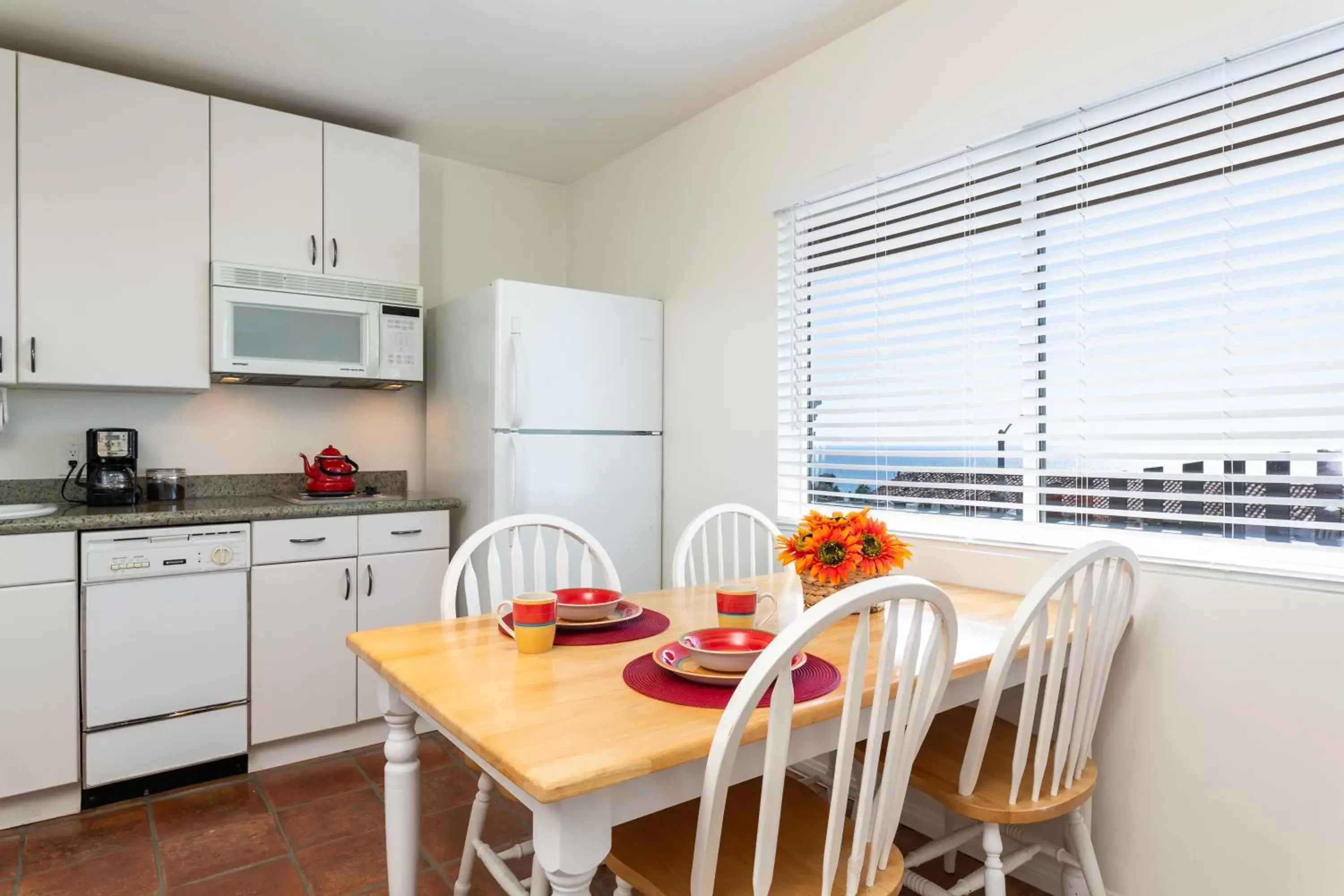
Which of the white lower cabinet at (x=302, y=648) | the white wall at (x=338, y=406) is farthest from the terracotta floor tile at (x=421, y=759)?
the white wall at (x=338, y=406)

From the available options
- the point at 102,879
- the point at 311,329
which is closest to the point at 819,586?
the point at 102,879

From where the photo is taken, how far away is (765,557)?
2.79 m

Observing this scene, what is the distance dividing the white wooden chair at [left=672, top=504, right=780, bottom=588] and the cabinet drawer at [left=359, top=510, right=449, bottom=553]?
101cm

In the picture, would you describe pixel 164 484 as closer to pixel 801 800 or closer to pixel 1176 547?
pixel 801 800

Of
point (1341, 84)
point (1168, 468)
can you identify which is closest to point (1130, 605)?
point (1168, 468)

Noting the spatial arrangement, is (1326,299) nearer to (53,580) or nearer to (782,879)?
(782,879)

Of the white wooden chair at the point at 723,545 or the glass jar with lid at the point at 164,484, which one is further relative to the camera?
the glass jar with lid at the point at 164,484

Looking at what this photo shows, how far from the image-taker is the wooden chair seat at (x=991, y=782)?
143cm

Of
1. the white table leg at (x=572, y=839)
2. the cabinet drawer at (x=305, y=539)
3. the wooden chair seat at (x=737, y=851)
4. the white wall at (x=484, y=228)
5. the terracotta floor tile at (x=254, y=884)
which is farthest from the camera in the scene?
the white wall at (x=484, y=228)

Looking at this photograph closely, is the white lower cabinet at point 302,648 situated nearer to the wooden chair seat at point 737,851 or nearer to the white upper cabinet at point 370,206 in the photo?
the white upper cabinet at point 370,206

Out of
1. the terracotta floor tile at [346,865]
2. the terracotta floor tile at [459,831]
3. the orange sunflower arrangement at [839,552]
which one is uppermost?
the orange sunflower arrangement at [839,552]

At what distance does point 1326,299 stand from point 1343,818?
1038 millimetres

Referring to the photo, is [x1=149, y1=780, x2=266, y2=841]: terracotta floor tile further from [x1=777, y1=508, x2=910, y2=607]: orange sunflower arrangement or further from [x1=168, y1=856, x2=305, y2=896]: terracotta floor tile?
[x1=777, y1=508, x2=910, y2=607]: orange sunflower arrangement

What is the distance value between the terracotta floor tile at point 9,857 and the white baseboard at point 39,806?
0.19 ft
